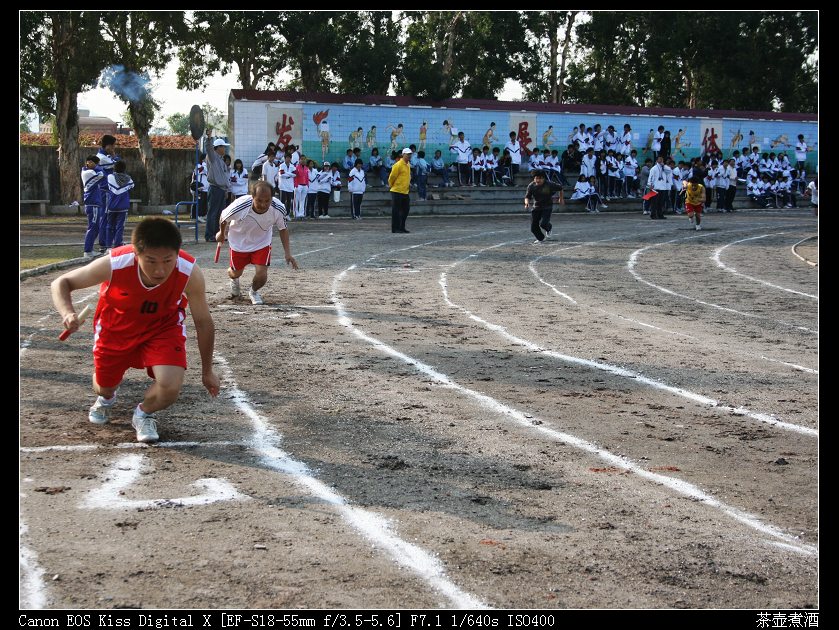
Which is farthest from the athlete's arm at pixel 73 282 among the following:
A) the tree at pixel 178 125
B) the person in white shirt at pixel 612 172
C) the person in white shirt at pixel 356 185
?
the tree at pixel 178 125

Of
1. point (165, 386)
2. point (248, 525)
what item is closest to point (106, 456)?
point (165, 386)

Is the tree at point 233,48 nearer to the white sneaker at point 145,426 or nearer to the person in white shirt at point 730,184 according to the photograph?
the person in white shirt at point 730,184

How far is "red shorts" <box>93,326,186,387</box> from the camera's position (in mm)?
6348

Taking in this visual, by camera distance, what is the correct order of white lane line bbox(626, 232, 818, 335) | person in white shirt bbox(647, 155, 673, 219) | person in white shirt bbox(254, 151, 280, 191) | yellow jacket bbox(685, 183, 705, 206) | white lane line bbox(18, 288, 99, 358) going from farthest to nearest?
person in white shirt bbox(647, 155, 673, 219) → yellow jacket bbox(685, 183, 705, 206) → person in white shirt bbox(254, 151, 280, 191) → white lane line bbox(626, 232, 818, 335) → white lane line bbox(18, 288, 99, 358)

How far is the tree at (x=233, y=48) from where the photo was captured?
3703 cm

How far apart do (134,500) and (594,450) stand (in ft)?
8.83

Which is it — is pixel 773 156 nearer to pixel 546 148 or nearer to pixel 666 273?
pixel 546 148

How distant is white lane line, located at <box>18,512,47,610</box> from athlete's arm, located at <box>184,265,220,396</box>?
162 cm

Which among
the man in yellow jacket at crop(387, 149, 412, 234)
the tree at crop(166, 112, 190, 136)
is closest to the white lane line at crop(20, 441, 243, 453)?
the man in yellow jacket at crop(387, 149, 412, 234)

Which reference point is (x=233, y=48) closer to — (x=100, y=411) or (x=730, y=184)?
(x=730, y=184)

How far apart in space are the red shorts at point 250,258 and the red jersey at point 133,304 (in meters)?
6.06

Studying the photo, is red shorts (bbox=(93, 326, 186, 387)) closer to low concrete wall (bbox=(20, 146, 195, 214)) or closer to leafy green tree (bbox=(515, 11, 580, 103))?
low concrete wall (bbox=(20, 146, 195, 214))

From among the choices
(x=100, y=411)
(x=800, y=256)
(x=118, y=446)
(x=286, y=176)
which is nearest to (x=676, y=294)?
(x=800, y=256)

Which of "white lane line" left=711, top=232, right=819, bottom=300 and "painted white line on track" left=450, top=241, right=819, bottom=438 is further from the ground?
"white lane line" left=711, top=232, right=819, bottom=300
